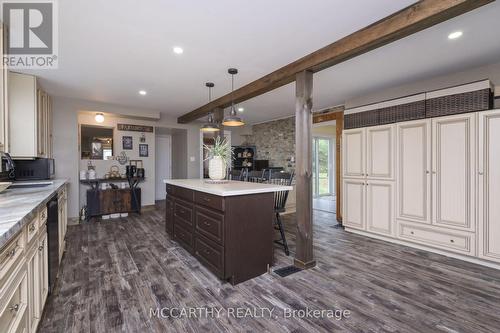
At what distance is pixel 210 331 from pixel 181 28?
105 inches

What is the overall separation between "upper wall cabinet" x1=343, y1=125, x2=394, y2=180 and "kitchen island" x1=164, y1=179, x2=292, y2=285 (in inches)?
77.5

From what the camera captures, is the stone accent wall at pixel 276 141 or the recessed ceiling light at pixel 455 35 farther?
the stone accent wall at pixel 276 141

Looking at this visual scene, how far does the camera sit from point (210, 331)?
1.72 m

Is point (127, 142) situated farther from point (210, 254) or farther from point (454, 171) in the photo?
point (454, 171)

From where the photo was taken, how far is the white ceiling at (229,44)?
196 centimetres

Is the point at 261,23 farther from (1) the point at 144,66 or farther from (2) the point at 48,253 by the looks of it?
(2) the point at 48,253

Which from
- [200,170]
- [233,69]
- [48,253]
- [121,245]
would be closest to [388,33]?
[233,69]

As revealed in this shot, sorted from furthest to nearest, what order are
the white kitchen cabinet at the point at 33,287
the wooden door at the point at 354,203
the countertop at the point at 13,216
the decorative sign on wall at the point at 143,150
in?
the decorative sign on wall at the point at 143,150
the wooden door at the point at 354,203
the white kitchen cabinet at the point at 33,287
the countertop at the point at 13,216

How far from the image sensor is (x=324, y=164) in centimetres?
806

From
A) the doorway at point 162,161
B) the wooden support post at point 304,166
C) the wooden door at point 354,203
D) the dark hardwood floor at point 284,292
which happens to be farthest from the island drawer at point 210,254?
the doorway at point 162,161

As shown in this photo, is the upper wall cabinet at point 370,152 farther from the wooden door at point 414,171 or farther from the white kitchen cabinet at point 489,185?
the white kitchen cabinet at point 489,185

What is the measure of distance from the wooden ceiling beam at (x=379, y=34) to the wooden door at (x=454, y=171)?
5.69 ft

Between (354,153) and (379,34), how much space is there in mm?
2383

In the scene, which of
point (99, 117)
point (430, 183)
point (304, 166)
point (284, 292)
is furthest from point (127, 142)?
point (430, 183)
